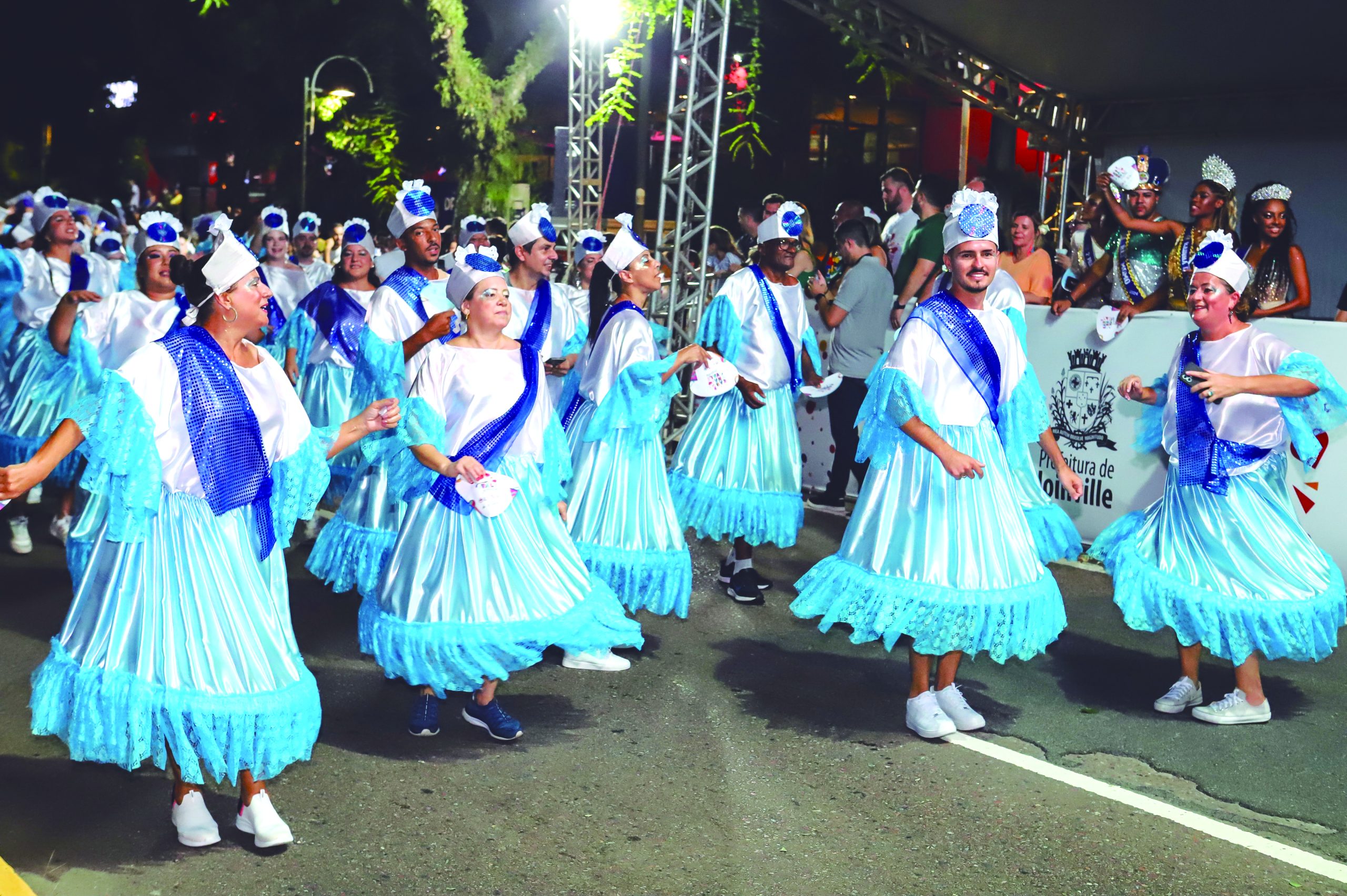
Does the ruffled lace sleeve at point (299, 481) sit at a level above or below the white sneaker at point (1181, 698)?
above

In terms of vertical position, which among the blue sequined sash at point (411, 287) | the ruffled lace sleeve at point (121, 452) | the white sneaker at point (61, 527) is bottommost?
the white sneaker at point (61, 527)

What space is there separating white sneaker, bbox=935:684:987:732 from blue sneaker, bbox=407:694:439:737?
79.6 inches

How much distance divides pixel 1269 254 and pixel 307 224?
6.89 meters

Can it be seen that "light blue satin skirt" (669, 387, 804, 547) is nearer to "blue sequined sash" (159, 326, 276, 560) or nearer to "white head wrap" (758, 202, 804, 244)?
"white head wrap" (758, 202, 804, 244)

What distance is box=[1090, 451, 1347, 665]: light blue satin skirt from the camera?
18.3 feet

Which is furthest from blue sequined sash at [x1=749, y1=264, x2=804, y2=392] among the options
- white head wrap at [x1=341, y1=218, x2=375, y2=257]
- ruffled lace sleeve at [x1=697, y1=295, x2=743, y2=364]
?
white head wrap at [x1=341, y1=218, x2=375, y2=257]

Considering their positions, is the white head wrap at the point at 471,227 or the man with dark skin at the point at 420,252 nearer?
the man with dark skin at the point at 420,252

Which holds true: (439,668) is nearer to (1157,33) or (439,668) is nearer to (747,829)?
(747,829)

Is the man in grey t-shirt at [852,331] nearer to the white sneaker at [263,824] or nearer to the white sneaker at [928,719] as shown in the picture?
the white sneaker at [928,719]

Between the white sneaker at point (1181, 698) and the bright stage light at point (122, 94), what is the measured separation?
29355mm

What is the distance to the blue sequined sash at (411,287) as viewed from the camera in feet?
24.0

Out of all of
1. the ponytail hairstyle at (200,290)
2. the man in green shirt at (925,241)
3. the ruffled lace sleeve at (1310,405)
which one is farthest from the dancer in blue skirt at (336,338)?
the ruffled lace sleeve at (1310,405)

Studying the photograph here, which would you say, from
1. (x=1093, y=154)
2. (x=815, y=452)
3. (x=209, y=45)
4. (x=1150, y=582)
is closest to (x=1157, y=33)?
(x=1093, y=154)

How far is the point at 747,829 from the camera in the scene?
462cm
